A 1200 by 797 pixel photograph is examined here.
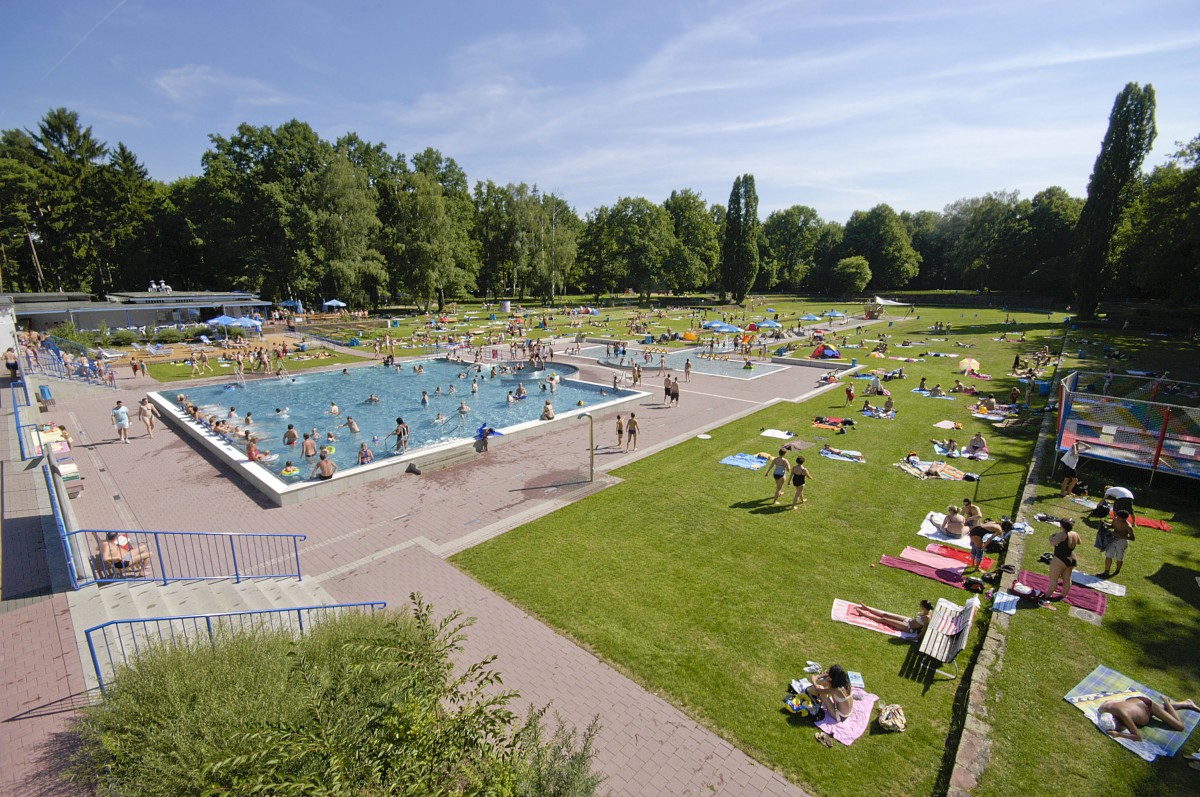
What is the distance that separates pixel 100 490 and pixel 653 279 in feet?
230

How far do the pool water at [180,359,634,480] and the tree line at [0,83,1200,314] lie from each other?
27283 mm

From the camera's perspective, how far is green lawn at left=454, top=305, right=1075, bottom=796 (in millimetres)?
6867

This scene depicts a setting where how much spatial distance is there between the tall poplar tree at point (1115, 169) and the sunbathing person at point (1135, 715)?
2417 inches

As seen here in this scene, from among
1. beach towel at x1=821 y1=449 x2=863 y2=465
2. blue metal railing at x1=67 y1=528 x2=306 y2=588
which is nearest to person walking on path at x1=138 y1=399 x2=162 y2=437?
blue metal railing at x1=67 y1=528 x2=306 y2=588

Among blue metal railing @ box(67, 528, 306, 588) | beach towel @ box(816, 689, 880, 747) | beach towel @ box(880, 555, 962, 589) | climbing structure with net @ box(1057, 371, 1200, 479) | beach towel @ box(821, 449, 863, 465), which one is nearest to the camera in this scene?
beach towel @ box(816, 689, 880, 747)

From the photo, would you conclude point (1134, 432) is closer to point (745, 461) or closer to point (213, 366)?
point (745, 461)

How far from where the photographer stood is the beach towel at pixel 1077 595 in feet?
30.2

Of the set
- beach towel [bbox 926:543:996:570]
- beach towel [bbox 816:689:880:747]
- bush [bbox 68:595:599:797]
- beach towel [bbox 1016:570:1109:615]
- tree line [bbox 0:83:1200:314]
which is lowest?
beach towel [bbox 816:689:880:747]

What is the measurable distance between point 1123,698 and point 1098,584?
3.72 meters

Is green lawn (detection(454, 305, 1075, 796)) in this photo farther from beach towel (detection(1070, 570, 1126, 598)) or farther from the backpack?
beach towel (detection(1070, 570, 1126, 598))

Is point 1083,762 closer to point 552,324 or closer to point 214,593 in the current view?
point 214,593

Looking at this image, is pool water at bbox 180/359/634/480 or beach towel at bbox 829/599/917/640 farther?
pool water at bbox 180/359/634/480

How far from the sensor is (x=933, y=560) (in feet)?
35.8

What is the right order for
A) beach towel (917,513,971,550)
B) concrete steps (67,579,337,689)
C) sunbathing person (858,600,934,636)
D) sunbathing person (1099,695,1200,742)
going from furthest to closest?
beach towel (917,513,971,550) < sunbathing person (858,600,934,636) < concrete steps (67,579,337,689) < sunbathing person (1099,695,1200,742)
